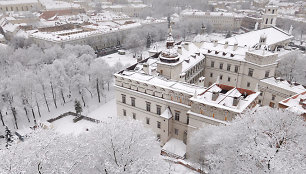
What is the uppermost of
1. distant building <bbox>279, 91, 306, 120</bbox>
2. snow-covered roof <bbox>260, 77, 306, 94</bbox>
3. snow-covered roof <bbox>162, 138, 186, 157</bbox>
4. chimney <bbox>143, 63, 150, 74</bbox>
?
chimney <bbox>143, 63, 150, 74</bbox>

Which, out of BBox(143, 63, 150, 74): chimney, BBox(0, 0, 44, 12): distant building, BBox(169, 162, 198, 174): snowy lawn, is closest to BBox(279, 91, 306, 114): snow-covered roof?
BBox(169, 162, 198, 174): snowy lawn

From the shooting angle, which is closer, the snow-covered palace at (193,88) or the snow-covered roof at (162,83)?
the snow-covered palace at (193,88)

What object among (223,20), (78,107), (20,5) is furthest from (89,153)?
(20,5)

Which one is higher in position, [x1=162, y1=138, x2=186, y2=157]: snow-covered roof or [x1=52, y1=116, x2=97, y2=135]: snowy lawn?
[x1=162, y1=138, x2=186, y2=157]: snow-covered roof

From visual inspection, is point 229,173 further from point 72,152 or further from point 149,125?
point 149,125

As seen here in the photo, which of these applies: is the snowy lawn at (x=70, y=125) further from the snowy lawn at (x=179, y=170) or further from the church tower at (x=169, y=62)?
the snowy lawn at (x=179, y=170)

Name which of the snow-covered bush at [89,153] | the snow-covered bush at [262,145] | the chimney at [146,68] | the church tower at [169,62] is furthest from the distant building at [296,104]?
the chimney at [146,68]

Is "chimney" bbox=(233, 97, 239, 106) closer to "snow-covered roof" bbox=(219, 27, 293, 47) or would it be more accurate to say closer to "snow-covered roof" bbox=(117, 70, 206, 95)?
"snow-covered roof" bbox=(117, 70, 206, 95)

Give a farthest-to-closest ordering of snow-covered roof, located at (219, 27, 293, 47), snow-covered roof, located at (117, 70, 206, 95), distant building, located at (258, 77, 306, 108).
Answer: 1. snow-covered roof, located at (219, 27, 293, 47)
2. distant building, located at (258, 77, 306, 108)
3. snow-covered roof, located at (117, 70, 206, 95)
